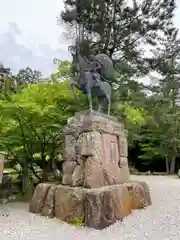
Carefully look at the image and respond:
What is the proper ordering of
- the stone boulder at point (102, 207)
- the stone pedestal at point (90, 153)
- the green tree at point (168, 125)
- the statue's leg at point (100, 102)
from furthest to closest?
1. the green tree at point (168, 125)
2. the statue's leg at point (100, 102)
3. the stone pedestal at point (90, 153)
4. the stone boulder at point (102, 207)

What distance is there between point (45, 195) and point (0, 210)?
1.19 m

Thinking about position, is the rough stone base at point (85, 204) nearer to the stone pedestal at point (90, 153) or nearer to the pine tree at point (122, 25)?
the stone pedestal at point (90, 153)

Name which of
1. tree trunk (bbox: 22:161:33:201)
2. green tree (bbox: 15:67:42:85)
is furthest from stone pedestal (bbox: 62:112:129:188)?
green tree (bbox: 15:67:42:85)

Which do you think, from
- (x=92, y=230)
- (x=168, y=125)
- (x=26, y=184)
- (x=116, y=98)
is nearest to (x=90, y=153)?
(x=92, y=230)

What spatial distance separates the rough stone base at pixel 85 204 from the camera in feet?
16.5

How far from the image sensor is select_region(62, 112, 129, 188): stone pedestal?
557 cm

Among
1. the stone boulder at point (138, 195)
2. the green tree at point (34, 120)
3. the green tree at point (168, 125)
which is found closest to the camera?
the stone boulder at point (138, 195)

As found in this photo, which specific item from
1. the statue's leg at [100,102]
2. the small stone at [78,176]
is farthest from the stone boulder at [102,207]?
the statue's leg at [100,102]

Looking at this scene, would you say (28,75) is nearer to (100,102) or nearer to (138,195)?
(100,102)

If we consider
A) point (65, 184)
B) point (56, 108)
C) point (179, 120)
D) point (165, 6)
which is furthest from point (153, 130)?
point (65, 184)

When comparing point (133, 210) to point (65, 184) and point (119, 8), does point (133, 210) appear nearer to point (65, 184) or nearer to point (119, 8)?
point (65, 184)

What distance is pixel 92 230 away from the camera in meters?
4.91

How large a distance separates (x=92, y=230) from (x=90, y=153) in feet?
4.63

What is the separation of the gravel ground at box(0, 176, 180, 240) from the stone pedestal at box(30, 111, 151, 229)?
0.61ft
